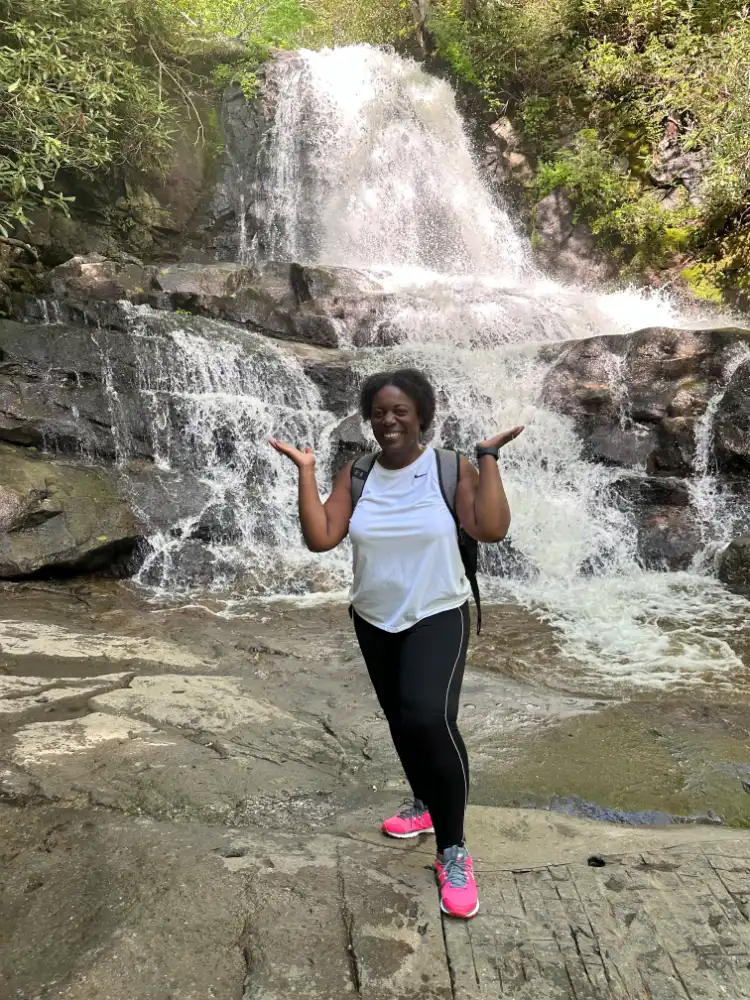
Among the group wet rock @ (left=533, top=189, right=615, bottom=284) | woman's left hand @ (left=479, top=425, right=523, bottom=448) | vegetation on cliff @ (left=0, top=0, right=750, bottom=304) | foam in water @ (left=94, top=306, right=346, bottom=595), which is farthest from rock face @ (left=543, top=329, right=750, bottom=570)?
woman's left hand @ (left=479, top=425, right=523, bottom=448)

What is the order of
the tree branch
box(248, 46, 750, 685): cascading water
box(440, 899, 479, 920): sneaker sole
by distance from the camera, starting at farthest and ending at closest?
1. the tree branch
2. box(248, 46, 750, 685): cascading water
3. box(440, 899, 479, 920): sneaker sole

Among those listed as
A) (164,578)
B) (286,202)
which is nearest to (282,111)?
(286,202)

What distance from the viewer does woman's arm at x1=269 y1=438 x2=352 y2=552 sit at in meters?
2.32

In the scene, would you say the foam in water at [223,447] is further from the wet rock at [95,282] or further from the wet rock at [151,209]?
the wet rock at [151,209]

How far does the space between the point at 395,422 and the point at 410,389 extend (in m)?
0.13

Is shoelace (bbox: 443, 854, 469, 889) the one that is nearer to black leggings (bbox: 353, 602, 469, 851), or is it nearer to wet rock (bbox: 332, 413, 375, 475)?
black leggings (bbox: 353, 602, 469, 851)

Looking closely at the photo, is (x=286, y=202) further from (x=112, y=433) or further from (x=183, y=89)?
(x=112, y=433)

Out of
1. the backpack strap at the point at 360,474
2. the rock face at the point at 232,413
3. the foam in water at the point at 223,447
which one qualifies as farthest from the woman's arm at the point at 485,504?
the rock face at the point at 232,413

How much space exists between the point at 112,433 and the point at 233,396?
1.61 metres

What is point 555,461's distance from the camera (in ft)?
29.4

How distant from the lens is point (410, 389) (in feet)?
7.63

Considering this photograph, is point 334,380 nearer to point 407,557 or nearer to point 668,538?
point 668,538

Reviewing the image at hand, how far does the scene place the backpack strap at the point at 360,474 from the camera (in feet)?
7.75

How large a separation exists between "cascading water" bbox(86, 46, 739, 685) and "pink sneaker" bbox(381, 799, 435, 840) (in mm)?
2897
